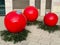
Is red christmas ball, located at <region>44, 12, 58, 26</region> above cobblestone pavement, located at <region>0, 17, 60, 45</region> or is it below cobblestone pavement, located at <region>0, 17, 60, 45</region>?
above

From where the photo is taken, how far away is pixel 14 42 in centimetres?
255

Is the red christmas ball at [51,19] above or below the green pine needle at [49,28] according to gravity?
above

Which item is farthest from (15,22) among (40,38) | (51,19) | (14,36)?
(51,19)

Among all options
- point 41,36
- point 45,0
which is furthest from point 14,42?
point 45,0

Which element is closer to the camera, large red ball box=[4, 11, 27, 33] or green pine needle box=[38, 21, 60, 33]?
large red ball box=[4, 11, 27, 33]

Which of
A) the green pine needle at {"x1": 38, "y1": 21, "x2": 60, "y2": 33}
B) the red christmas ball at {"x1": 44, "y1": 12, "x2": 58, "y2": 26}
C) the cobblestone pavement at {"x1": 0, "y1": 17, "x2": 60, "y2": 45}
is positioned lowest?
the cobblestone pavement at {"x1": 0, "y1": 17, "x2": 60, "y2": 45}

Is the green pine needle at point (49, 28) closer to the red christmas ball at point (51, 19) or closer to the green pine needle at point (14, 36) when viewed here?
the red christmas ball at point (51, 19)

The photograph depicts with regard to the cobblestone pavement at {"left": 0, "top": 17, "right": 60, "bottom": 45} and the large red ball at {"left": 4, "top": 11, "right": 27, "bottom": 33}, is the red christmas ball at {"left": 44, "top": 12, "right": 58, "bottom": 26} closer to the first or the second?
the cobblestone pavement at {"left": 0, "top": 17, "right": 60, "bottom": 45}

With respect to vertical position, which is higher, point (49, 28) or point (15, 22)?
point (15, 22)

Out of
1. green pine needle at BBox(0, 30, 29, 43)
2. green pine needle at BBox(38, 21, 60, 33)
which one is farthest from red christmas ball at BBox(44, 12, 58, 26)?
green pine needle at BBox(0, 30, 29, 43)

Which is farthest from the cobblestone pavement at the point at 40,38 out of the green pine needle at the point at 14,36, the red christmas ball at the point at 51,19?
the red christmas ball at the point at 51,19

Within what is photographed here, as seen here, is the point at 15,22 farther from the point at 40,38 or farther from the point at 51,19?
the point at 51,19

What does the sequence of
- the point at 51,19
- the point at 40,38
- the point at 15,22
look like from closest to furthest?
the point at 15,22 → the point at 40,38 → the point at 51,19

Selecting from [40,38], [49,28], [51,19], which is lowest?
[40,38]
